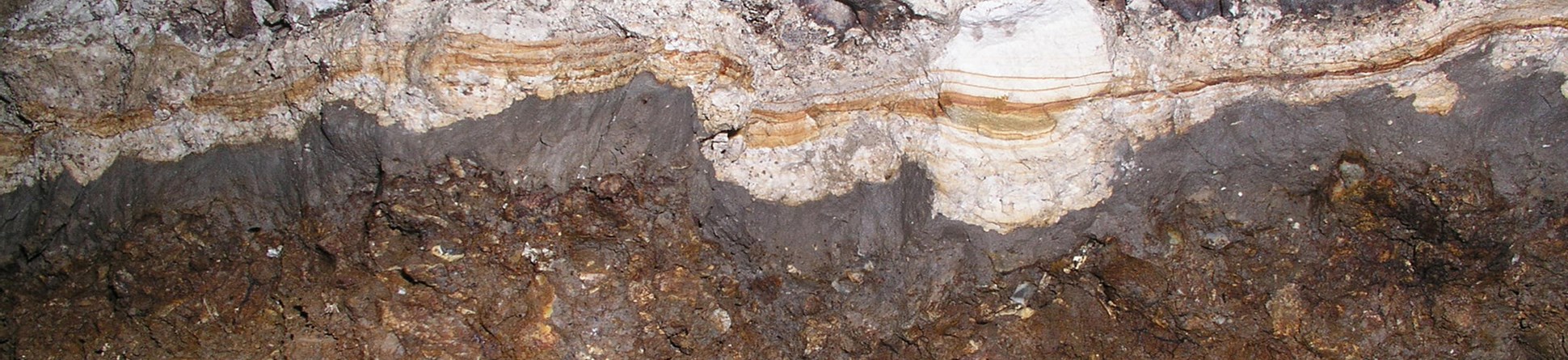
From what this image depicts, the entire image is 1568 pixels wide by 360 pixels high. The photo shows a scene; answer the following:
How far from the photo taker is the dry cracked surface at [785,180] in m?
2.54

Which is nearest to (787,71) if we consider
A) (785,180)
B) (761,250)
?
(785,180)

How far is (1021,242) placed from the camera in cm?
283

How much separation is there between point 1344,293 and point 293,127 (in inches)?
116

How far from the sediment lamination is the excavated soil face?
0.07 metres

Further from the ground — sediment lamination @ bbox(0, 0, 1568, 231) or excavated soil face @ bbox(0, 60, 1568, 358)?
sediment lamination @ bbox(0, 0, 1568, 231)

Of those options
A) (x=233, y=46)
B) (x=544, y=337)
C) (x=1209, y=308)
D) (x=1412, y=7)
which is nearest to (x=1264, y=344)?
(x=1209, y=308)

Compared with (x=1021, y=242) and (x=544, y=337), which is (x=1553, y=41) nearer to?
(x=1021, y=242)

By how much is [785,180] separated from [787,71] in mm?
312

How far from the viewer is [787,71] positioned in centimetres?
265

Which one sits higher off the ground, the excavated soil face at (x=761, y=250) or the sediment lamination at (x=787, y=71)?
the sediment lamination at (x=787, y=71)

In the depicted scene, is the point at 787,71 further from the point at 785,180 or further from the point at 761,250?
the point at 761,250

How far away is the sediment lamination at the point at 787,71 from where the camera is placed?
2.51 metres

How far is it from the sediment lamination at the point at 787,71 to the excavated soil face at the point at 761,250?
7 cm

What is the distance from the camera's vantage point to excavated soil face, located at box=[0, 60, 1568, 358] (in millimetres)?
2555
